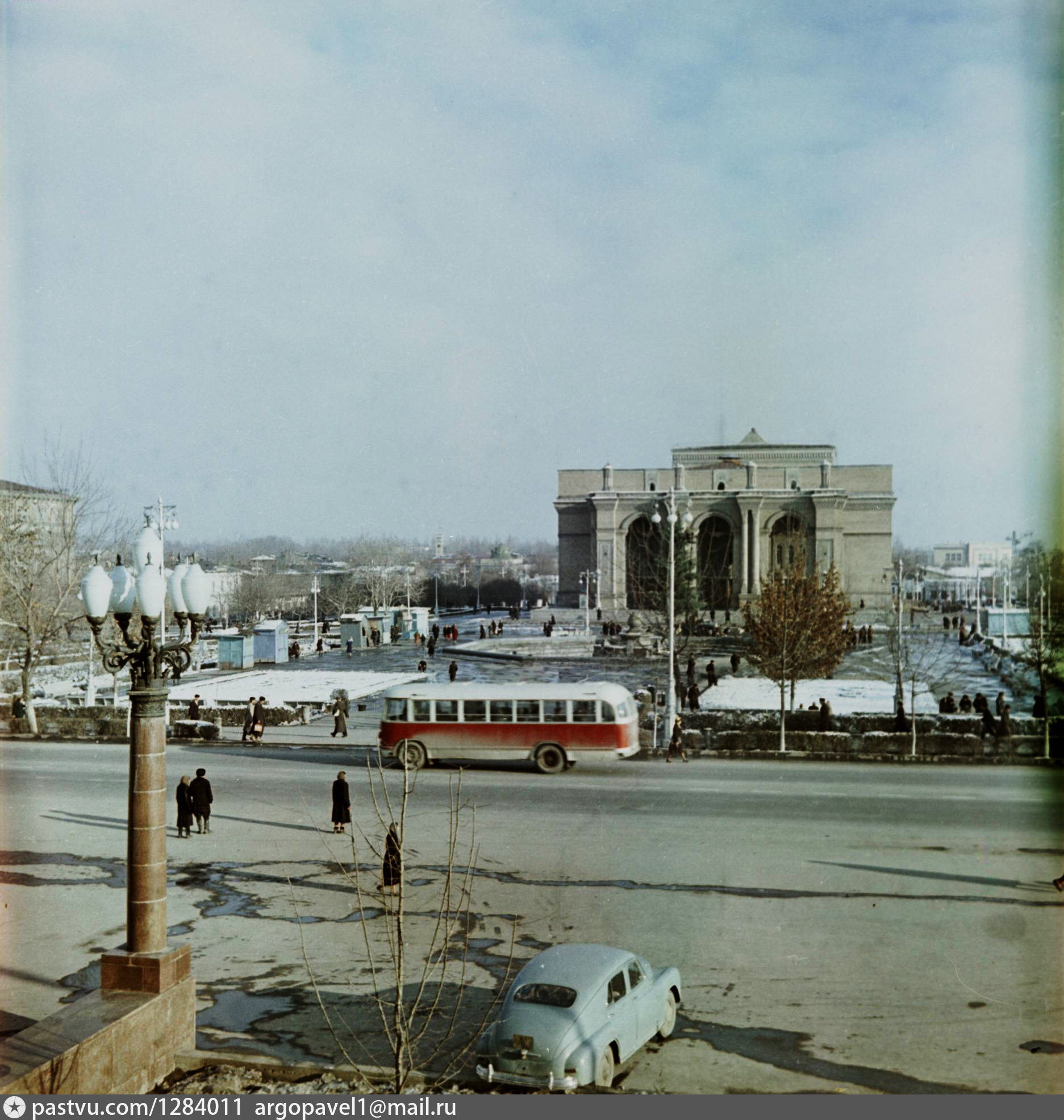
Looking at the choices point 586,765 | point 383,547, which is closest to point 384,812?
point 586,765

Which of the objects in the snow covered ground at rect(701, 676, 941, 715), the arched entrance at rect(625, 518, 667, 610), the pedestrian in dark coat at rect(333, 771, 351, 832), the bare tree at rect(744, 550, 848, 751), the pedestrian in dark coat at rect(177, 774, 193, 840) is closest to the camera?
the pedestrian in dark coat at rect(333, 771, 351, 832)

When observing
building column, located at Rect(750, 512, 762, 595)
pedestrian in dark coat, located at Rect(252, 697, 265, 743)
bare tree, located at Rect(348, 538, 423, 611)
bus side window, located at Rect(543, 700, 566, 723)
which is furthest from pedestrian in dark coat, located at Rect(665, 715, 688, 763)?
building column, located at Rect(750, 512, 762, 595)

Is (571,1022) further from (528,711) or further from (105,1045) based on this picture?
(528,711)

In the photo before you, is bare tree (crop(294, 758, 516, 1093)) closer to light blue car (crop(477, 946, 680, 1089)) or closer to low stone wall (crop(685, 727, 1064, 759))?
light blue car (crop(477, 946, 680, 1089))

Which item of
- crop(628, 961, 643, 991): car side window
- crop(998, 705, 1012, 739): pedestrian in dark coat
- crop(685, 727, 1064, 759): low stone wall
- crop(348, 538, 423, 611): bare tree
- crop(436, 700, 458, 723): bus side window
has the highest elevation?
crop(348, 538, 423, 611): bare tree

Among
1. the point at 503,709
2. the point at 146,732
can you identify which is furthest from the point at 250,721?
the point at 146,732

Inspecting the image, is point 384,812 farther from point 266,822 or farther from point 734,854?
point 734,854
